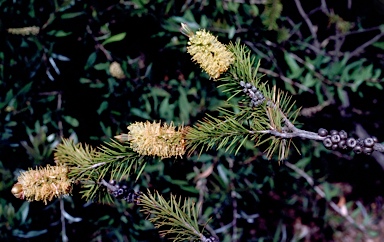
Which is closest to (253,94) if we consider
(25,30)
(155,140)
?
(155,140)

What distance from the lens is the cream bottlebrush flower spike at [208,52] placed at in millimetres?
840

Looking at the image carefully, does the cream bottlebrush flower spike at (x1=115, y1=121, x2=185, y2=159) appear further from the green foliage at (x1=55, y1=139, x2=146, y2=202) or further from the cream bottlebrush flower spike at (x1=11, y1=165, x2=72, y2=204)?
the cream bottlebrush flower spike at (x1=11, y1=165, x2=72, y2=204)

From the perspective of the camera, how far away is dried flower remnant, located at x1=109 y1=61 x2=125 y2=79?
1687 mm

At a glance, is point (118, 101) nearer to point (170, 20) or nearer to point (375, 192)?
point (170, 20)

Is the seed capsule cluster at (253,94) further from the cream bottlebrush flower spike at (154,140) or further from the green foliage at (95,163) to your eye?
the green foliage at (95,163)

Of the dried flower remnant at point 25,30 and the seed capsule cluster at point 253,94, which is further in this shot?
the dried flower remnant at point 25,30

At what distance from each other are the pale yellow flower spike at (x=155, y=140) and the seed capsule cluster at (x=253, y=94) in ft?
0.63

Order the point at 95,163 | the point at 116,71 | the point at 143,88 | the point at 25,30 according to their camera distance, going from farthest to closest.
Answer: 1. the point at 143,88
2. the point at 116,71
3. the point at 25,30
4. the point at 95,163

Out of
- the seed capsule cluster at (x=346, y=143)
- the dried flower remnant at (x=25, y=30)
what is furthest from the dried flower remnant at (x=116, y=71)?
the seed capsule cluster at (x=346, y=143)

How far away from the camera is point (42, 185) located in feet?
2.85

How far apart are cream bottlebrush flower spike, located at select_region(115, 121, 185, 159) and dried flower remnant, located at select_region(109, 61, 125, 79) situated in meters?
0.82

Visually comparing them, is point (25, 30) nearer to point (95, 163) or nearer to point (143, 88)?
point (143, 88)

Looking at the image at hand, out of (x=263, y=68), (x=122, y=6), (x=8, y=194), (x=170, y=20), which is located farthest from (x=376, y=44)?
(x=8, y=194)

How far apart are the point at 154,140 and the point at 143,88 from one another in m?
0.99
